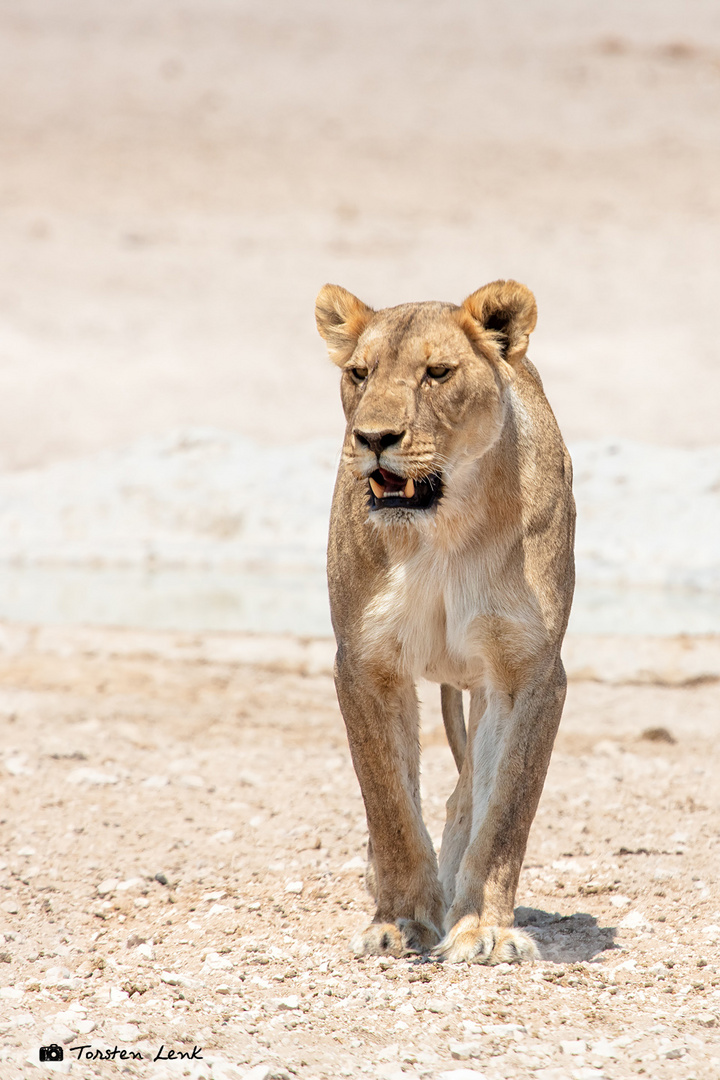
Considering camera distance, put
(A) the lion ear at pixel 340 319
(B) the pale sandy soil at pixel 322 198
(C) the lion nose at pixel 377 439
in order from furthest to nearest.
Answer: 1. (B) the pale sandy soil at pixel 322 198
2. (A) the lion ear at pixel 340 319
3. (C) the lion nose at pixel 377 439

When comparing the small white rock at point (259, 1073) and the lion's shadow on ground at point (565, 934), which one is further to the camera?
the lion's shadow on ground at point (565, 934)

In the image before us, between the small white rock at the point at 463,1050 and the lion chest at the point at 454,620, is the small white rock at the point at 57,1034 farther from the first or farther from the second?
the lion chest at the point at 454,620

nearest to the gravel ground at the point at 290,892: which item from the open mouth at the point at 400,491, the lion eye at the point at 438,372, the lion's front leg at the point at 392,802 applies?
the lion's front leg at the point at 392,802

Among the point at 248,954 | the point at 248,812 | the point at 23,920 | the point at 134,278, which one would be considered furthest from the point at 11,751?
the point at 134,278

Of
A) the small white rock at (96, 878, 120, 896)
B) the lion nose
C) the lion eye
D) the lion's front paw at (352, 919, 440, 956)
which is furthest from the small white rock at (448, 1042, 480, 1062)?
the small white rock at (96, 878, 120, 896)

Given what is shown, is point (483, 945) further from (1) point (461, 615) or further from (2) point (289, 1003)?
(1) point (461, 615)

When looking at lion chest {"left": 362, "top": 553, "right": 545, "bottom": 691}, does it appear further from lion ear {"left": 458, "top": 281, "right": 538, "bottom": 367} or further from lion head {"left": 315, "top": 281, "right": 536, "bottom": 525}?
lion ear {"left": 458, "top": 281, "right": 538, "bottom": 367}

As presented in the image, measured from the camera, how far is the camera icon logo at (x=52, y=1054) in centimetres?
355

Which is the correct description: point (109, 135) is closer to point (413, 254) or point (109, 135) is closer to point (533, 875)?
point (413, 254)

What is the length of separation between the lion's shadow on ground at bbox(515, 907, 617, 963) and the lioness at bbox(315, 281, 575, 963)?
23cm

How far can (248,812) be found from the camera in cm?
659

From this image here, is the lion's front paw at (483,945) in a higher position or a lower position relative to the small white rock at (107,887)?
higher

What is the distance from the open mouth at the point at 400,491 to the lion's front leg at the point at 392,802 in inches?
24.7

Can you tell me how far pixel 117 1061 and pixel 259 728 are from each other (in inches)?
190
